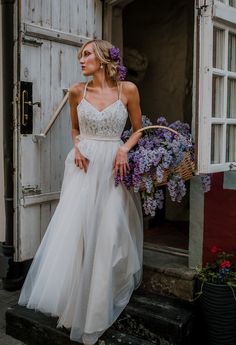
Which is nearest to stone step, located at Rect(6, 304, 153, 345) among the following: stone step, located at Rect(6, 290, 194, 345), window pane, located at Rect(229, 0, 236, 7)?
stone step, located at Rect(6, 290, 194, 345)

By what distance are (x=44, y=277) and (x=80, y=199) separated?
618mm

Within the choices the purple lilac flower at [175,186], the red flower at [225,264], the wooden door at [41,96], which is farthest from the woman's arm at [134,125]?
the red flower at [225,264]

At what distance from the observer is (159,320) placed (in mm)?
2801

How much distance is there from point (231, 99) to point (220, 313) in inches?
60.0

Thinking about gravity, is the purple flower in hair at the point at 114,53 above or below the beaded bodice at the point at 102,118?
above

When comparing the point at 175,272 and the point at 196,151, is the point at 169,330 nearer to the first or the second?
the point at 175,272

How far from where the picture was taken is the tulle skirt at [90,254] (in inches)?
108

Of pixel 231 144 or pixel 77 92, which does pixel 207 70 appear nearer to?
pixel 231 144

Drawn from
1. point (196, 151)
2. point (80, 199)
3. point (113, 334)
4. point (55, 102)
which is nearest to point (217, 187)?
point (196, 151)

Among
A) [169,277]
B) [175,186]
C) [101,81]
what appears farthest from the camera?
[169,277]

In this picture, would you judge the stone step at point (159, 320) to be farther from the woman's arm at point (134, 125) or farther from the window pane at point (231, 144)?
the window pane at point (231, 144)

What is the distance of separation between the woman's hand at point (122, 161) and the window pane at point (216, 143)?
59 cm

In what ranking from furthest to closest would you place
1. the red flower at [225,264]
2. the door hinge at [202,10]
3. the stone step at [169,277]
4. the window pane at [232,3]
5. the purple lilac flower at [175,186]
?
1. the stone step at [169,277]
2. the window pane at [232,3]
3. the red flower at [225,264]
4. the purple lilac flower at [175,186]
5. the door hinge at [202,10]

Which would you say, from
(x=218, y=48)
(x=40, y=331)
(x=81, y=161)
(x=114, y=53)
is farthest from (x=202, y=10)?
(x=40, y=331)
